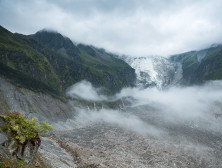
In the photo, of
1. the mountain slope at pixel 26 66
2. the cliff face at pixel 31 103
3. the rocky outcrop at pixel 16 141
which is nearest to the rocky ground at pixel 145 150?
the rocky outcrop at pixel 16 141

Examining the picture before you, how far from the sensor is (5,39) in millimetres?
156875

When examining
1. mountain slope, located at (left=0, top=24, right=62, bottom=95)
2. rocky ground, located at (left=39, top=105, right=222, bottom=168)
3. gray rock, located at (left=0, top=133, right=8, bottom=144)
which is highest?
mountain slope, located at (left=0, top=24, right=62, bottom=95)

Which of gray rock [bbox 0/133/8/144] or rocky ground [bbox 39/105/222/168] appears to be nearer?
gray rock [bbox 0/133/8/144]

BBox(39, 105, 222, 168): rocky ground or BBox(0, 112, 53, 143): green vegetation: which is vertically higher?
BBox(0, 112, 53, 143): green vegetation

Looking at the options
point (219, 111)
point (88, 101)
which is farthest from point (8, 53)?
point (219, 111)

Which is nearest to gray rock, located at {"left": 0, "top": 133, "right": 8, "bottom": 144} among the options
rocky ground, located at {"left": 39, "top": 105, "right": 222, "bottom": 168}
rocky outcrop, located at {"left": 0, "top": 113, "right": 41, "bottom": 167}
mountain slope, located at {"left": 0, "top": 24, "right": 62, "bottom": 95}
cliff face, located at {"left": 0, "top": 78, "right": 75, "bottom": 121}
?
rocky outcrop, located at {"left": 0, "top": 113, "right": 41, "bottom": 167}

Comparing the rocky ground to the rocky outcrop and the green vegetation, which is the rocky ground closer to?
the rocky outcrop

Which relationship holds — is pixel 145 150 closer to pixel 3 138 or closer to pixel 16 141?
pixel 16 141

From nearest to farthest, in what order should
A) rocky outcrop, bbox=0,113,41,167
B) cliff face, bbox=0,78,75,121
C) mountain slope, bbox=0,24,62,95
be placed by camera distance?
rocky outcrop, bbox=0,113,41,167
cliff face, bbox=0,78,75,121
mountain slope, bbox=0,24,62,95

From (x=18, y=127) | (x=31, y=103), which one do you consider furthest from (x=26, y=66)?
(x=18, y=127)

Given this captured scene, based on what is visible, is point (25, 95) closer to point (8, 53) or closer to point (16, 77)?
point (16, 77)

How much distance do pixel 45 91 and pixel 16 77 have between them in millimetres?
18661

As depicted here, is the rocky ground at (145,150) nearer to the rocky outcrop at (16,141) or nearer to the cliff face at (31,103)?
the rocky outcrop at (16,141)

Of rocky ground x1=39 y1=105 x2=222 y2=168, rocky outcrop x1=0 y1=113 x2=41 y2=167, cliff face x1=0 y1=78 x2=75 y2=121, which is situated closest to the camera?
rocky outcrop x1=0 y1=113 x2=41 y2=167
